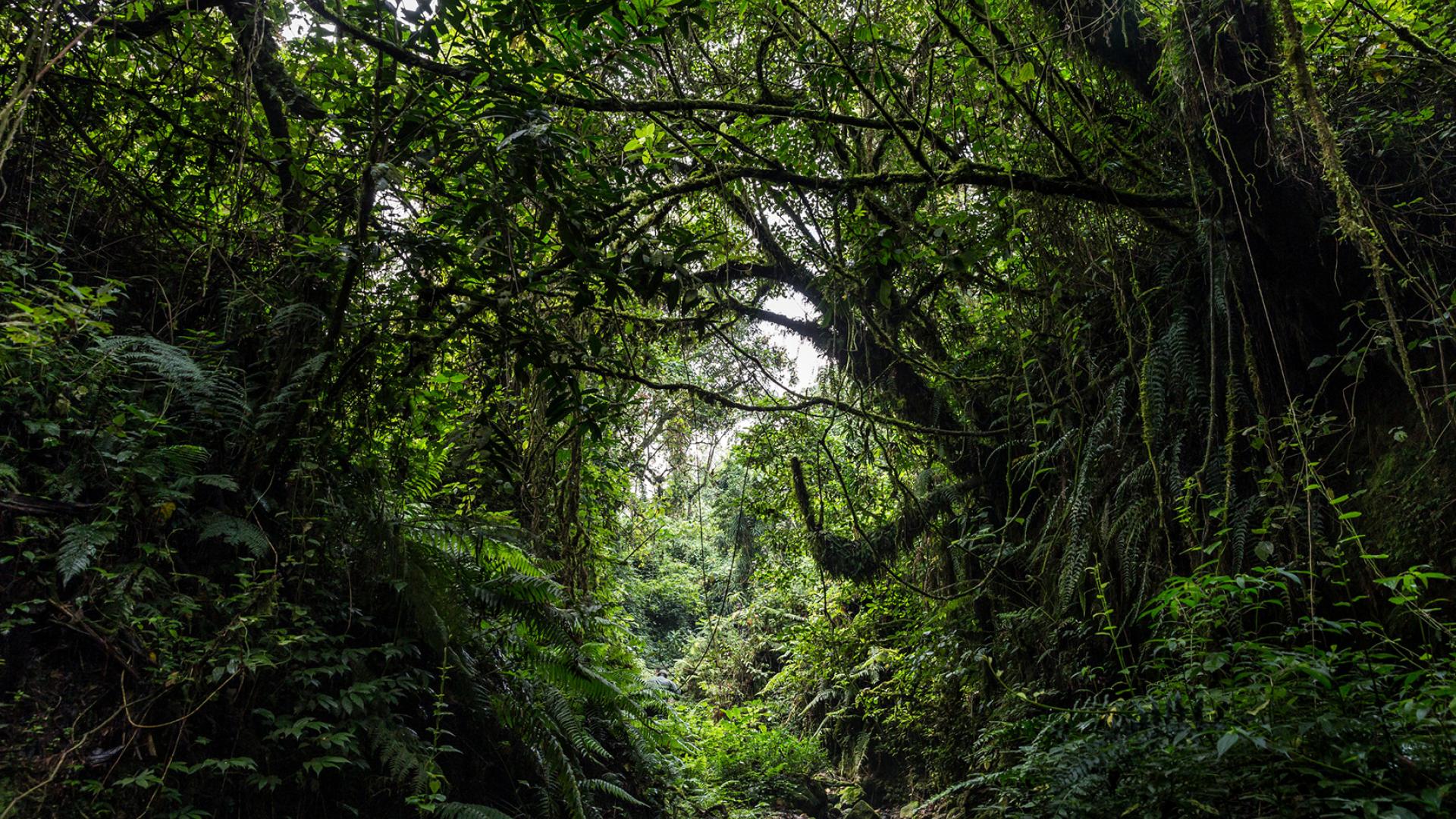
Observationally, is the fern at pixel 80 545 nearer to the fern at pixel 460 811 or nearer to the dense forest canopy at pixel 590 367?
the dense forest canopy at pixel 590 367

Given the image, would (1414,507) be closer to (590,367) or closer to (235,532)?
(590,367)

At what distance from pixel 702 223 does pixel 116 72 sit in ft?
11.0

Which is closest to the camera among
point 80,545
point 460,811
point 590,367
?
point 80,545

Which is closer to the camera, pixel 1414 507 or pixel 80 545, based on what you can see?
pixel 80 545

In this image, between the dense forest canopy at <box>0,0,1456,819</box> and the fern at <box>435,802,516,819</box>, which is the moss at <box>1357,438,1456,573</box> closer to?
the dense forest canopy at <box>0,0,1456,819</box>

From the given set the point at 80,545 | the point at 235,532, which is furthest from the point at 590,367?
the point at 80,545

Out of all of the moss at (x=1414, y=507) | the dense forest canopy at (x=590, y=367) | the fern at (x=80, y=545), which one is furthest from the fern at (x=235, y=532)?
the moss at (x=1414, y=507)

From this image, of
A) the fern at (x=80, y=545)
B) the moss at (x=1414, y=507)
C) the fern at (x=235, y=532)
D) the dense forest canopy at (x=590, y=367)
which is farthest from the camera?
the moss at (x=1414, y=507)

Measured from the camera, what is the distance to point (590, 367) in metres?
3.30

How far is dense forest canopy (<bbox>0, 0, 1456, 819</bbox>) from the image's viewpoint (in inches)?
97.6

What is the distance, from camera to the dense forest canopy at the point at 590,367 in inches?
97.6

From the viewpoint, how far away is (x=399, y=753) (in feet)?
9.29

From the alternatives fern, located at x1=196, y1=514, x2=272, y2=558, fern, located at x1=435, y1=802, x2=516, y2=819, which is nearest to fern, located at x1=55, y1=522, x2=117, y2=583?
fern, located at x1=196, y1=514, x2=272, y2=558

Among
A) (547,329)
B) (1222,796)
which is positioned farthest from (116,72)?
(1222,796)
